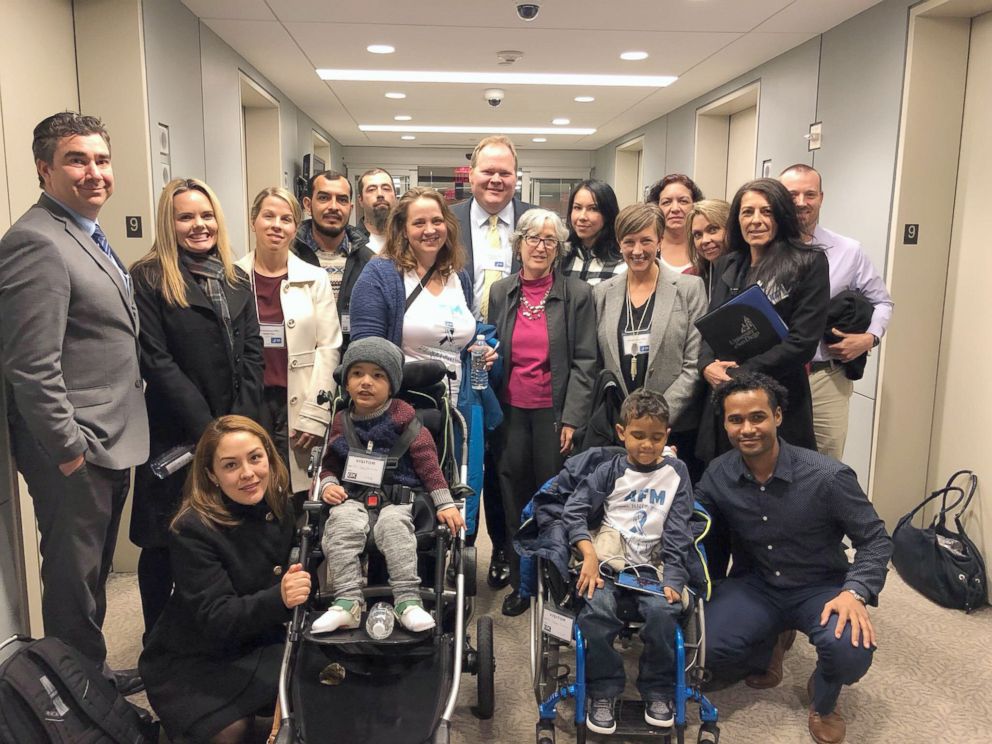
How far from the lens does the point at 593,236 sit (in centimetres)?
313

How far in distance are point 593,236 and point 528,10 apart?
64.9 inches

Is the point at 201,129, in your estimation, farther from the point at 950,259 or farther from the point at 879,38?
the point at 950,259

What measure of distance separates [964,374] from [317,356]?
3.05m

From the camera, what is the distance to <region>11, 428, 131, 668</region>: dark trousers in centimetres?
206

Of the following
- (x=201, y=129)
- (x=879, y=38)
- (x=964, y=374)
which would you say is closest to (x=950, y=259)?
(x=964, y=374)

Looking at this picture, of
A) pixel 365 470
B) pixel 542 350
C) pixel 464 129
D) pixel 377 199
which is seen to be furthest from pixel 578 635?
pixel 464 129

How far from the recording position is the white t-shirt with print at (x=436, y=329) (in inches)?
104

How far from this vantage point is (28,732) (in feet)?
5.91

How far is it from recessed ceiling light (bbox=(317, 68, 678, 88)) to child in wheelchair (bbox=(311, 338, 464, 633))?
4.09m

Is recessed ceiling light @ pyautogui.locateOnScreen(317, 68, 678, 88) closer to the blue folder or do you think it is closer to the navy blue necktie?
the blue folder

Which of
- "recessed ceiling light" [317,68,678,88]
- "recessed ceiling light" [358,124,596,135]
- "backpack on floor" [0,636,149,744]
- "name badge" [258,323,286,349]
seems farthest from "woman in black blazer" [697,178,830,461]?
"recessed ceiling light" [358,124,596,135]

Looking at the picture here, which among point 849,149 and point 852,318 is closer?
point 852,318

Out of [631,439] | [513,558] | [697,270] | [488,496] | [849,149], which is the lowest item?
[513,558]

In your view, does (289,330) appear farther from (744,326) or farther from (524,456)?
(744,326)
